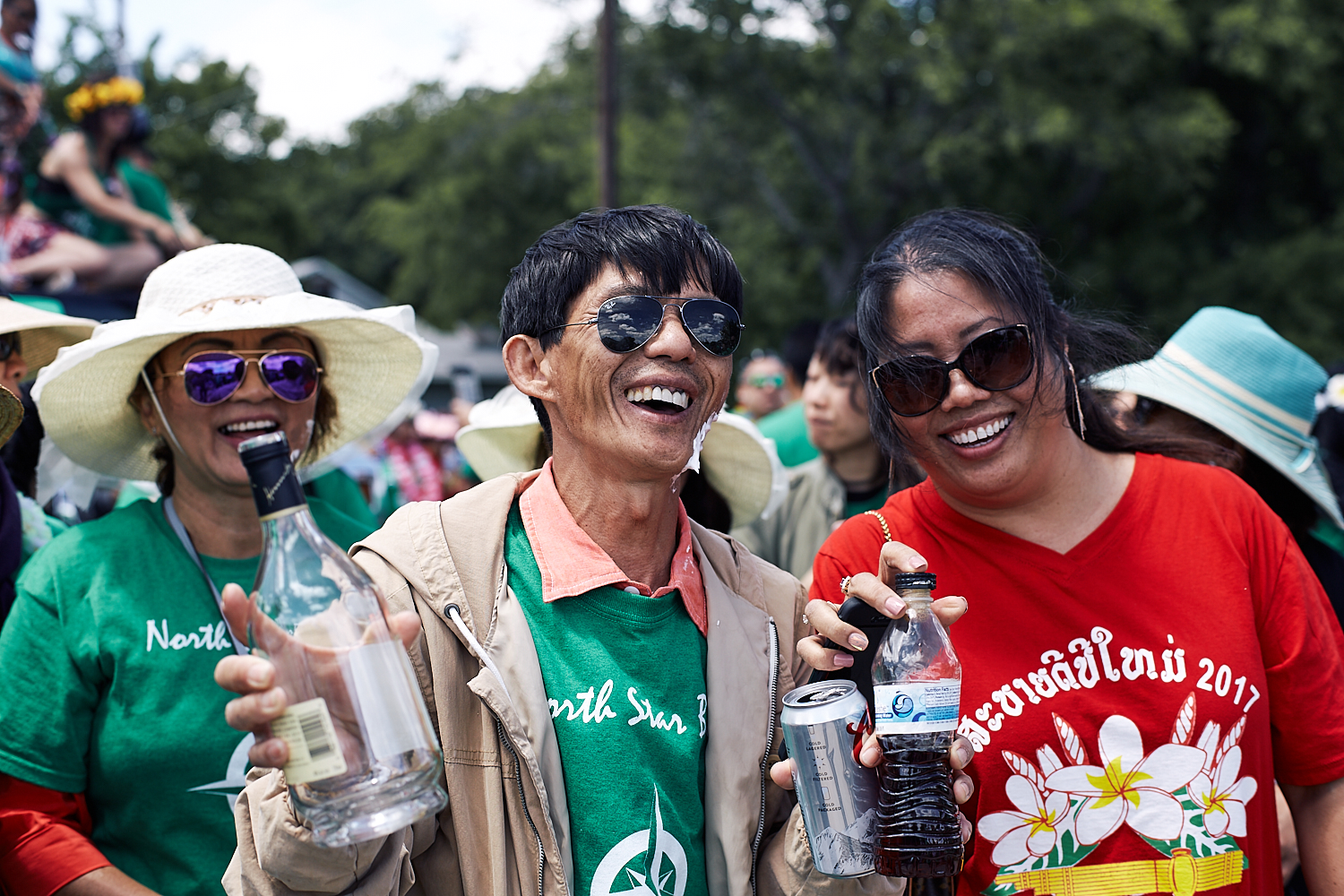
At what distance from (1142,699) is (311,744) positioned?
5.28 ft

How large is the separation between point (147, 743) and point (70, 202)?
6.58m

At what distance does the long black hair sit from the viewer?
239 cm

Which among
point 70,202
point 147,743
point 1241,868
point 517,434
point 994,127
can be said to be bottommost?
point 1241,868

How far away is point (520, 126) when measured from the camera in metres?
35.4

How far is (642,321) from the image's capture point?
2.21m

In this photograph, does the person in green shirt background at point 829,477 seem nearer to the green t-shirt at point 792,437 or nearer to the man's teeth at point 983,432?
the green t-shirt at point 792,437

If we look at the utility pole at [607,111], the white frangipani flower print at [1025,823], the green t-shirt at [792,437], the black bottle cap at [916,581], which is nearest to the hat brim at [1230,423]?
the white frangipani flower print at [1025,823]

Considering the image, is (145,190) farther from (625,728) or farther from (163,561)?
(625,728)

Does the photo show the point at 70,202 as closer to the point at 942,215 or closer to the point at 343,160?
the point at 942,215

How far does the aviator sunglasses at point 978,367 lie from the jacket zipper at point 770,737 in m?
0.57

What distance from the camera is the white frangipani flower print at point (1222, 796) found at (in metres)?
2.24

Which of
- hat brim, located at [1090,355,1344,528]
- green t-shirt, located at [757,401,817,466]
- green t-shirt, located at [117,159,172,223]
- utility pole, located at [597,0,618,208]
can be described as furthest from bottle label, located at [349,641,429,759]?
utility pole, located at [597,0,618,208]

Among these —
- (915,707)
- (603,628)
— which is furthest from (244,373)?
(915,707)

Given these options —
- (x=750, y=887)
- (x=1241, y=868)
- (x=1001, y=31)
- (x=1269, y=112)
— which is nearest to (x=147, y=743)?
(x=750, y=887)
